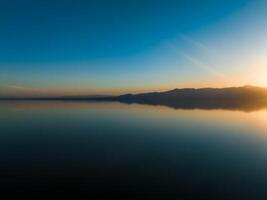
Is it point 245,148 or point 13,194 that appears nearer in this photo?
point 13,194

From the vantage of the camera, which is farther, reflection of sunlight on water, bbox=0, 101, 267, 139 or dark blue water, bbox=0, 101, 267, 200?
reflection of sunlight on water, bbox=0, 101, 267, 139

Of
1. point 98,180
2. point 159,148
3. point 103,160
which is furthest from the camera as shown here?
point 159,148

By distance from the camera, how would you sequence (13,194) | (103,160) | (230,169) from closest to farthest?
(13,194) → (230,169) → (103,160)

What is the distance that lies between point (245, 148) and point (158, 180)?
19.2 meters

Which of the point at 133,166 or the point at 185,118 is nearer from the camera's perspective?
the point at 133,166

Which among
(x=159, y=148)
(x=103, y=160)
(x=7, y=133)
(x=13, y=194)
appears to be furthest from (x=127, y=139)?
(x=13, y=194)

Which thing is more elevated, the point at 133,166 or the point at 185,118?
the point at 185,118

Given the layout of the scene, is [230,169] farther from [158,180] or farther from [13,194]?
[13,194]

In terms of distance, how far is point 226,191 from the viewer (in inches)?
852

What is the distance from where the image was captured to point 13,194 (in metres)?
20.2

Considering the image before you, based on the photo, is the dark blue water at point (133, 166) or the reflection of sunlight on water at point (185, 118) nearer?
the dark blue water at point (133, 166)

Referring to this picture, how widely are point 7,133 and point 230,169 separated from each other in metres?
37.1

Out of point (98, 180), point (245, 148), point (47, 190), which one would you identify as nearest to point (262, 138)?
point (245, 148)

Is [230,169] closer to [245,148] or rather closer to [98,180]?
[245,148]
